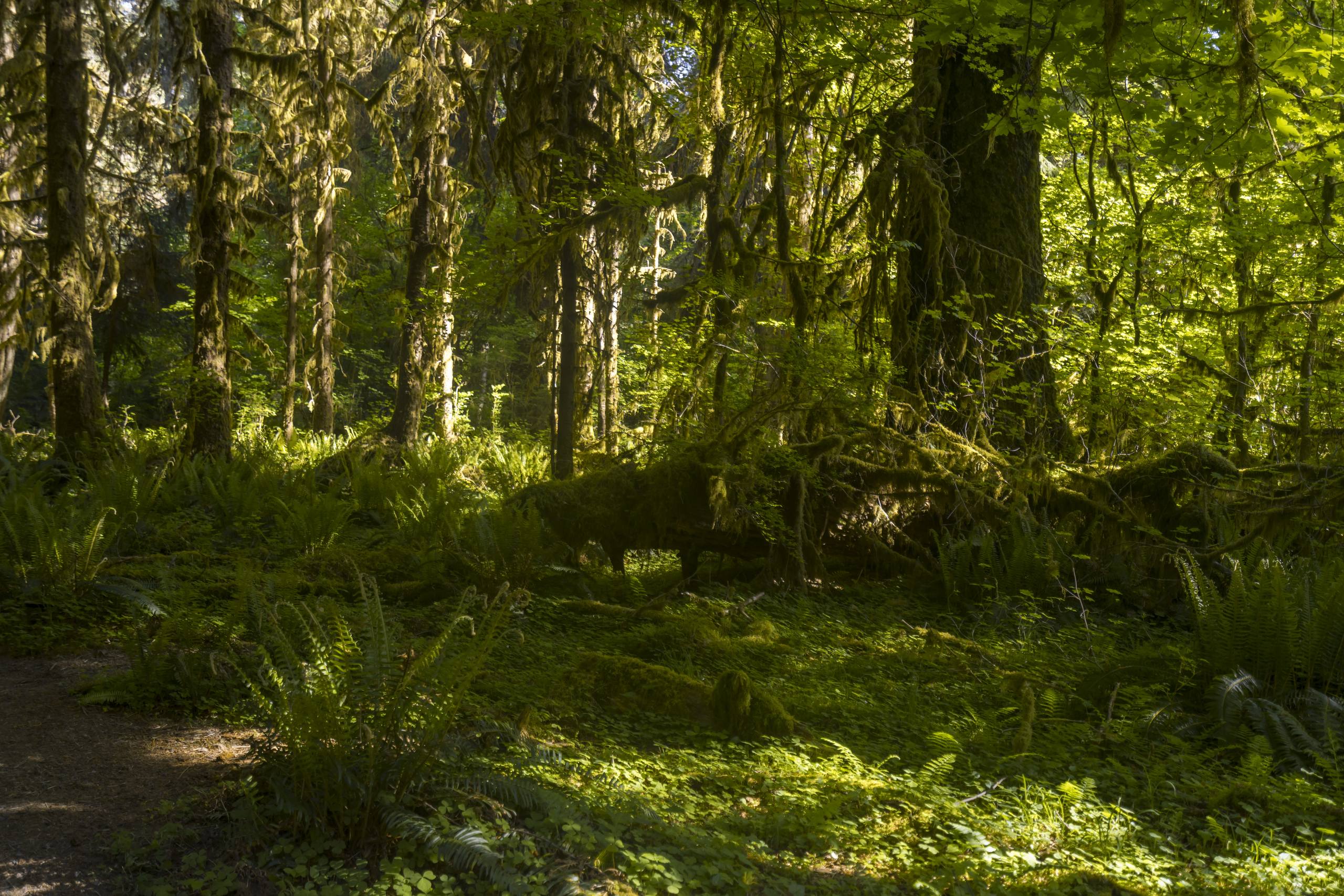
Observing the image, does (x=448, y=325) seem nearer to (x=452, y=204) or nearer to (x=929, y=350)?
(x=452, y=204)

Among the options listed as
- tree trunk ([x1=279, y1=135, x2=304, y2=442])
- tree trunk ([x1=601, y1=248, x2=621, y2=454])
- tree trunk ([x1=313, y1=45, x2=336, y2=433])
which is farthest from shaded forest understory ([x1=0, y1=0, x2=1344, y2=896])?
tree trunk ([x1=279, y1=135, x2=304, y2=442])

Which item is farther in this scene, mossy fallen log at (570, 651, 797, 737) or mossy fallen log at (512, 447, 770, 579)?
mossy fallen log at (512, 447, 770, 579)

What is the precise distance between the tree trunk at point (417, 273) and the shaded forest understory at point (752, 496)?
87 mm

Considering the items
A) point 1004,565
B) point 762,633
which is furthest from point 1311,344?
point 762,633

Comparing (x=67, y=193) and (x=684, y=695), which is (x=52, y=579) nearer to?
(x=684, y=695)

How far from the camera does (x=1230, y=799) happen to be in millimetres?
3428

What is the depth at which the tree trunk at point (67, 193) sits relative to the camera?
8.41 metres

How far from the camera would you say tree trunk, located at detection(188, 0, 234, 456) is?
9352 millimetres

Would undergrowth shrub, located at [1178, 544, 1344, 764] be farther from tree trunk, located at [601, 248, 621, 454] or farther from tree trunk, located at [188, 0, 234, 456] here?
tree trunk, located at [188, 0, 234, 456]

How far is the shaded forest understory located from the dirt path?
0.08ft

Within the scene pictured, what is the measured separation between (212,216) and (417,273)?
3.50 metres

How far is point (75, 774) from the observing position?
9.48 ft

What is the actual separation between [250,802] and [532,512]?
366 cm

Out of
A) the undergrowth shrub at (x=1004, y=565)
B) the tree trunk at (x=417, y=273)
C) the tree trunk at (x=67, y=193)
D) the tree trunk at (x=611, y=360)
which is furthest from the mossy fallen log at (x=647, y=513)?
the tree trunk at (x=417, y=273)
